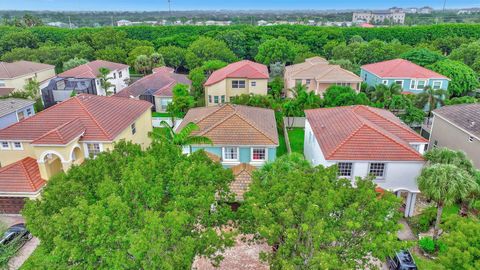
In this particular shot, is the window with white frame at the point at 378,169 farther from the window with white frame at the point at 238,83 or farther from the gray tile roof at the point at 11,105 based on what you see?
the gray tile roof at the point at 11,105

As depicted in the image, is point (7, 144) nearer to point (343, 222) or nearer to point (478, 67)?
point (343, 222)

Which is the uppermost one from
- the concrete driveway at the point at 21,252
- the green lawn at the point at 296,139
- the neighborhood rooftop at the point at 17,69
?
the neighborhood rooftop at the point at 17,69

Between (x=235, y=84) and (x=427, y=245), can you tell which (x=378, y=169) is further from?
(x=235, y=84)

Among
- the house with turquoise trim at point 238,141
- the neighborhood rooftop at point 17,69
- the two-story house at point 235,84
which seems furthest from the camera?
the neighborhood rooftop at point 17,69

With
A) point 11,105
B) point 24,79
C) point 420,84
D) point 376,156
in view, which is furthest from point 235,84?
point 24,79

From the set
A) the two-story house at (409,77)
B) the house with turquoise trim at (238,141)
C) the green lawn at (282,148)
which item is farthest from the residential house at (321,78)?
the house with turquoise trim at (238,141)

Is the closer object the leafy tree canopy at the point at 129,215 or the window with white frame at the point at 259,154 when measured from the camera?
the leafy tree canopy at the point at 129,215
